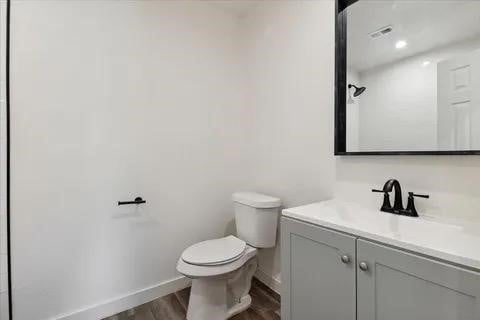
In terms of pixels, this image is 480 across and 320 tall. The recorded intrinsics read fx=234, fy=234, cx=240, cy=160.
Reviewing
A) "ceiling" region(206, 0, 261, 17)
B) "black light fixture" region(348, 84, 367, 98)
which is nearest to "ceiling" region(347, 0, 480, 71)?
"black light fixture" region(348, 84, 367, 98)

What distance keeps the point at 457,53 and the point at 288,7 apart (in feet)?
3.79

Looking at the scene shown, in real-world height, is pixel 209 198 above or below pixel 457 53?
below

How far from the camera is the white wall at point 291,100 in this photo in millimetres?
1528

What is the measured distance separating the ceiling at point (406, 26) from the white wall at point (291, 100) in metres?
0.15

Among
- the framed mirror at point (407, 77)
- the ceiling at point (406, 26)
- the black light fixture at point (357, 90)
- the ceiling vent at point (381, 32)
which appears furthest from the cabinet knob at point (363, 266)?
the ceiling vent at point (381, 32)

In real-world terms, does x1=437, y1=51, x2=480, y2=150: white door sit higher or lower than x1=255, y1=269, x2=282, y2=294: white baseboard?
higher

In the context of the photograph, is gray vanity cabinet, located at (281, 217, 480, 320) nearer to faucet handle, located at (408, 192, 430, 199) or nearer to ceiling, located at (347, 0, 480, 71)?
faucet handle, located at (408, 192, 430, 199)

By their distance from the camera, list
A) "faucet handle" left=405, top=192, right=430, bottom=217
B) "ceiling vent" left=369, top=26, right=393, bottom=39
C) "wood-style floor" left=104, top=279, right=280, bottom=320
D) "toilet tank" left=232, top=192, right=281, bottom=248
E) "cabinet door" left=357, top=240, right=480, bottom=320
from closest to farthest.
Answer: "cabinet door" left=357, top=240, right=480, bottom=320 < "faucet handle" left=405, top=192, right=430, bottom=217 < "ceiling vent" left=369, top=26, right=393, bottom=39 < "wood-style floor" left=104, top=279, right=280, bottom=320 < "toilet tank" left=232, top=192, right=281, bottom=248

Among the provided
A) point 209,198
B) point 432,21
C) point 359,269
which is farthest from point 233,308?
point 432,21

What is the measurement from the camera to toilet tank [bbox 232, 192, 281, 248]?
1723 mm

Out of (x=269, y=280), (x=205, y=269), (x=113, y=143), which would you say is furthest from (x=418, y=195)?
(x=113, y=143)

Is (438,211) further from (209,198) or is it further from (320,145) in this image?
(209,198)

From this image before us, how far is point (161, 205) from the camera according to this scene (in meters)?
1.83

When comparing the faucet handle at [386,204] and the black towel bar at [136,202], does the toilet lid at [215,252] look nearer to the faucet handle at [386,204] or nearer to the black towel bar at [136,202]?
the black towel bar at [136,202]
